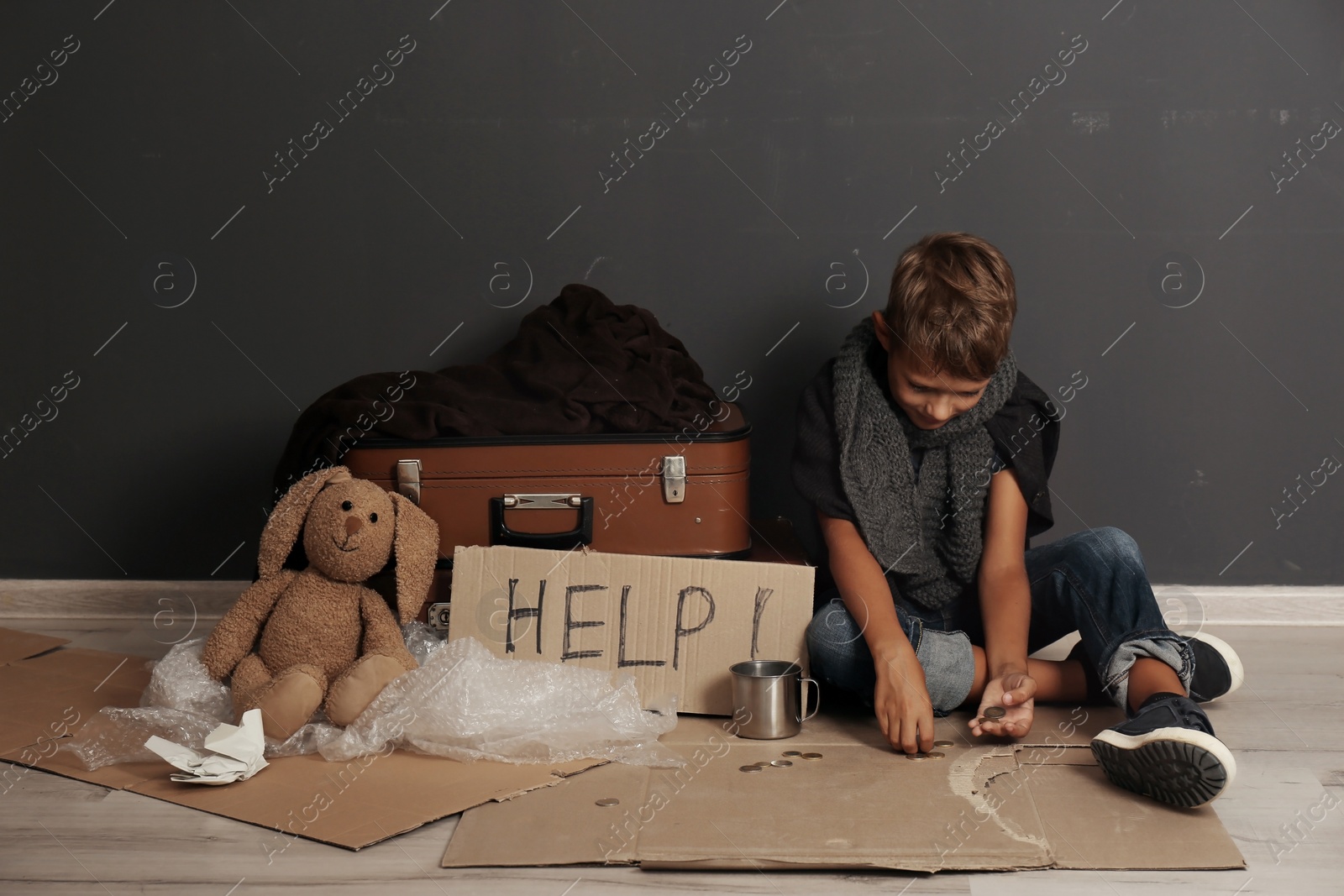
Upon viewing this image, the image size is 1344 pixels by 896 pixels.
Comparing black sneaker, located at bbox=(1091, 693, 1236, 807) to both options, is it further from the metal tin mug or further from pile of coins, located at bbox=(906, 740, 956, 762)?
the metal tin mug

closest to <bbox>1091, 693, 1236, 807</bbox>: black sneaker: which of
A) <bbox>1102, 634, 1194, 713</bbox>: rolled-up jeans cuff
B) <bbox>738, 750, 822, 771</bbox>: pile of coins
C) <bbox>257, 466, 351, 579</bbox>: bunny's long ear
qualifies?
<bbox>1102, 634, 1194, 713</bbox>: rolled-up jeans cuff

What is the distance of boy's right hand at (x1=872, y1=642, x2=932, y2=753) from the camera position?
1359mm

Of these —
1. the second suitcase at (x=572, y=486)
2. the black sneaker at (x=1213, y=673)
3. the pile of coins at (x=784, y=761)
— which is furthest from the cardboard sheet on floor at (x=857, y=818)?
the second suitcase at (x=572, y=486)

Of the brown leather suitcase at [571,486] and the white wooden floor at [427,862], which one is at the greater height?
the brown leather suitcase at [571,486]

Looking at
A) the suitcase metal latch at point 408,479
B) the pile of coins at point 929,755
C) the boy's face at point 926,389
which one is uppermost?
the boy's face at point 926,389

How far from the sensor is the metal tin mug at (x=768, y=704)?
4.80 feet

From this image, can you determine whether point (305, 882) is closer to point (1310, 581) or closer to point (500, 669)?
point (500, 669)

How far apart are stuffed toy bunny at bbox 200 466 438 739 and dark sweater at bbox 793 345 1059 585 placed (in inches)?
23.1

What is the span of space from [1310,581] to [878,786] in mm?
1243

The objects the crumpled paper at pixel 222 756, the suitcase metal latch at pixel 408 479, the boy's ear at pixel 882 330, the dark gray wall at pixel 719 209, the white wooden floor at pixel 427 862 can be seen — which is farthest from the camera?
the dark gray wall at pixel 719 209

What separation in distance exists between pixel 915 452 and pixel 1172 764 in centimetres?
58

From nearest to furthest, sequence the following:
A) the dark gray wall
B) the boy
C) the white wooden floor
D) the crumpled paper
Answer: the white wooden floor, the crumpled paper, the boy, the dark gray wall

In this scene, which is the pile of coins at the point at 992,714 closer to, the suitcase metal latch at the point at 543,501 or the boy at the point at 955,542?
the boy at the point at 955,542

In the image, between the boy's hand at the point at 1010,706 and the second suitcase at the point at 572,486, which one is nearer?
the boy's hand at the point at 1010,706
